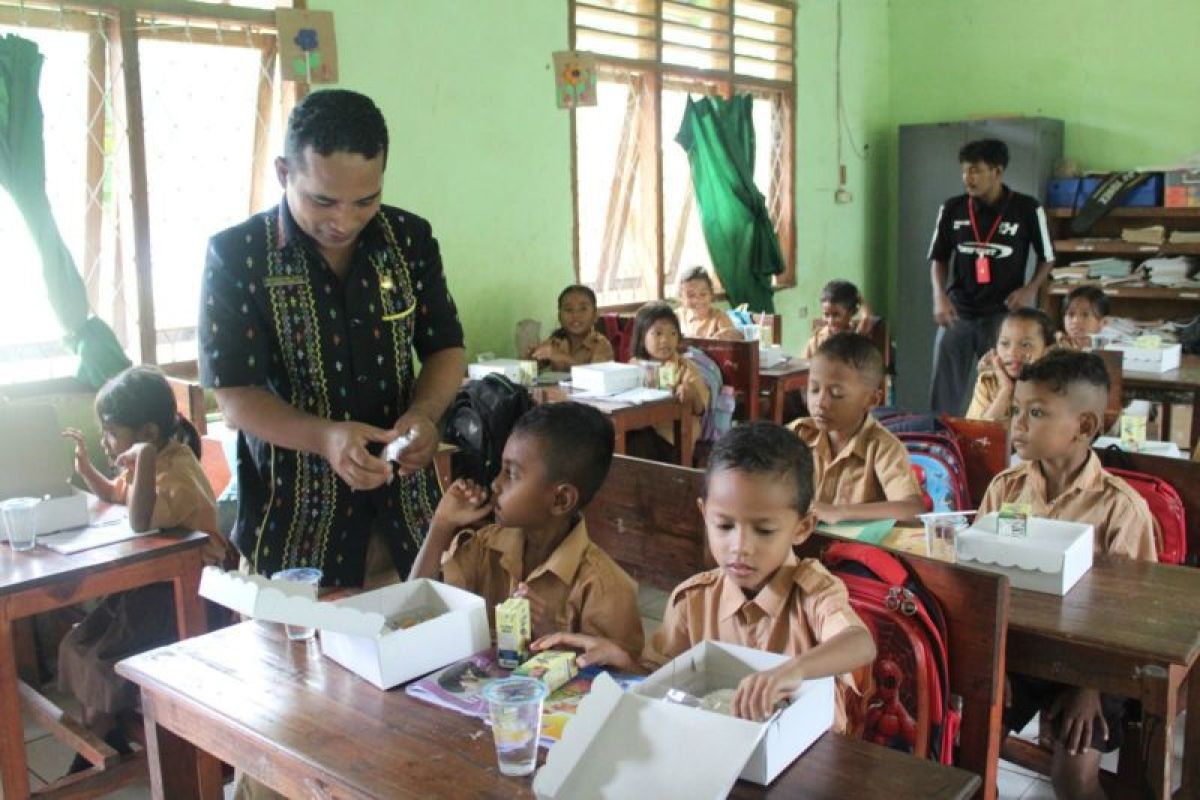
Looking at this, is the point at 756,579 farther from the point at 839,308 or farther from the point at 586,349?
the point at 839,308

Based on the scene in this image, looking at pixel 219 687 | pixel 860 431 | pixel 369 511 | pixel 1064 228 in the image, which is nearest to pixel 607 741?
pixel 219 687

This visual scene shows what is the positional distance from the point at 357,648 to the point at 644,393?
9.84 ft

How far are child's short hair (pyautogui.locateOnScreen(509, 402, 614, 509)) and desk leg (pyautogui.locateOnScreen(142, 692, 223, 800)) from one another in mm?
737

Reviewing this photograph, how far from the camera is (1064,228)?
24.6 feet

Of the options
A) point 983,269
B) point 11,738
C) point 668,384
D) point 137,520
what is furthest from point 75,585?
point 983,269

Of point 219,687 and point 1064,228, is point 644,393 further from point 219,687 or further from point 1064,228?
point 1064,228

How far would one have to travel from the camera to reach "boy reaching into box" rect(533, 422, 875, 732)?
1.67 meters

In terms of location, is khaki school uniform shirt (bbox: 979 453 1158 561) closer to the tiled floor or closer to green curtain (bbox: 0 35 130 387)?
the tiled floor

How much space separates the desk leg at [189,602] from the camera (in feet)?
8.57

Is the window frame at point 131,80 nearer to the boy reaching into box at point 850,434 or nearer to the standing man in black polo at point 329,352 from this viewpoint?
the standing man in black polo at point 329,352

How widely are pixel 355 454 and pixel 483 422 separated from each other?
1651mm

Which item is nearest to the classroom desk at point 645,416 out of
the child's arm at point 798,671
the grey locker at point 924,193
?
the child's arm at point 798,671

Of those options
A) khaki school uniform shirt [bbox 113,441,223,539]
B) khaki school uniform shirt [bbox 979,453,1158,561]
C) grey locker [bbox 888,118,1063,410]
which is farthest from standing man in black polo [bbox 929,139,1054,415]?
khaki school uniform shirt [bbox 113,441,223,539]

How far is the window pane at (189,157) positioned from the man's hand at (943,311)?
10.9 feet
